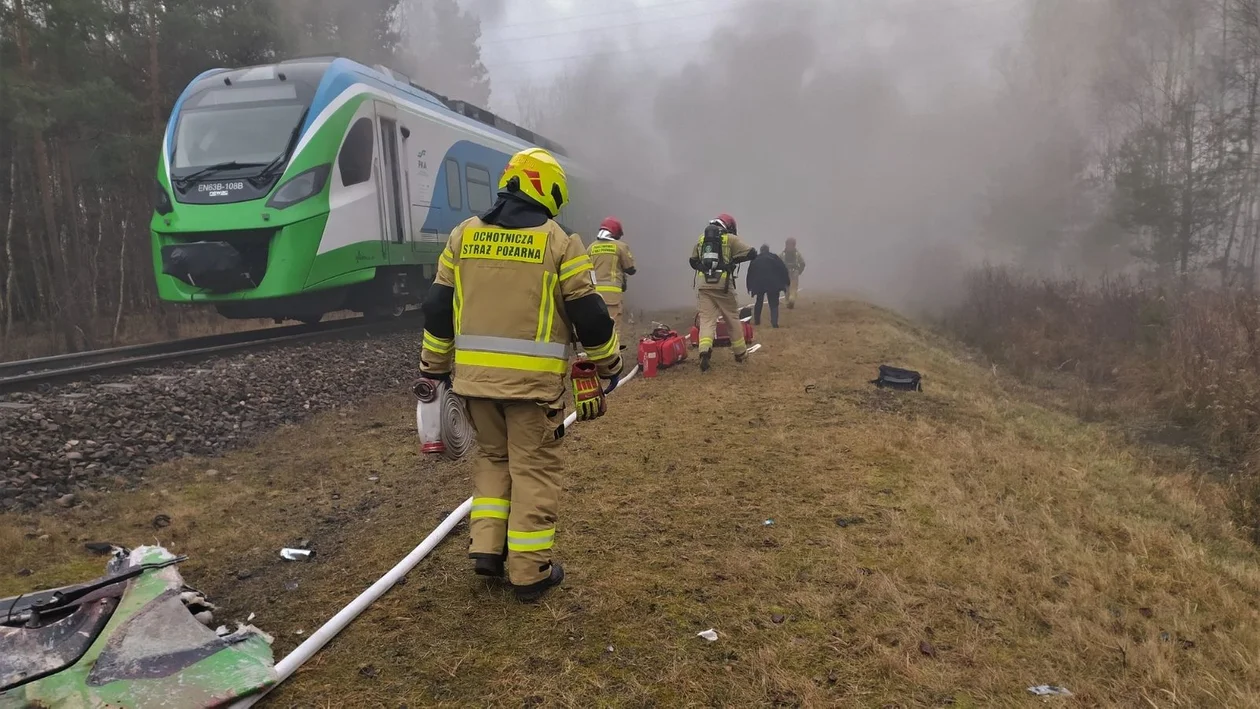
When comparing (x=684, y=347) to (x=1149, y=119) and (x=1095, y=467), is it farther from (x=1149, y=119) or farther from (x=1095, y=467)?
(x=1149, y=119)

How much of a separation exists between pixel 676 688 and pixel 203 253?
7.12m

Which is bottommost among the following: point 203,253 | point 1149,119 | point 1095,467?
point 1095,467

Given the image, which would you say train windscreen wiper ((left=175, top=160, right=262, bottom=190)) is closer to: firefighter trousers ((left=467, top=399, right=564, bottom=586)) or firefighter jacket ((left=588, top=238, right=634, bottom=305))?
firefighter jacket ((left=588, top=238, right=634, bottom=305))

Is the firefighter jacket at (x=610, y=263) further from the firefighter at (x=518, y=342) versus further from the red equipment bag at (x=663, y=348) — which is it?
the firefighter at (x=518, y=342)

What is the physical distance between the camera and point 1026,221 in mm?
25328

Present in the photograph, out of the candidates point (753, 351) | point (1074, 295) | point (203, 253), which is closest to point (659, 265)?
point (1074, 295)

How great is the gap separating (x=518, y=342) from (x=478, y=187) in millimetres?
8980

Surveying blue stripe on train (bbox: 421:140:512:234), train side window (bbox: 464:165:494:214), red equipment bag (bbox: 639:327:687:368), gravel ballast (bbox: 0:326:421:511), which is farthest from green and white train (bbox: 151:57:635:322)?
red equipment bag (bbox: 639:327:687:368)

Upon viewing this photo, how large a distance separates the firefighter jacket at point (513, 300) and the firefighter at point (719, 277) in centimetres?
499

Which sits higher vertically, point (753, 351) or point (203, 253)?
point (203, 253)

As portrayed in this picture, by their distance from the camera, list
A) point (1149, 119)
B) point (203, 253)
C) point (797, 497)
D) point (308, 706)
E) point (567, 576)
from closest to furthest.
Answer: point (308, 706), point (567, 576), point (797, 497), point (203, 253), point (1149, 119)

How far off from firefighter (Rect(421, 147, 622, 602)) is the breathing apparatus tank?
4.95m

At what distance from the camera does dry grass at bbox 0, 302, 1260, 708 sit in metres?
2.26

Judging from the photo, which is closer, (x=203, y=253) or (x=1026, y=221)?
(x=203, y=253)
